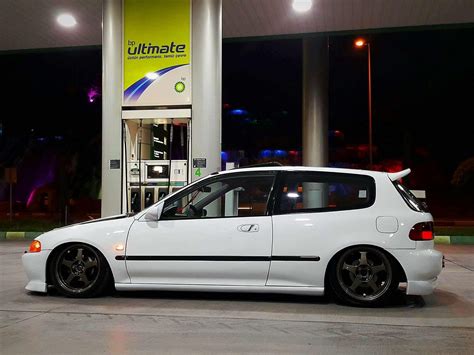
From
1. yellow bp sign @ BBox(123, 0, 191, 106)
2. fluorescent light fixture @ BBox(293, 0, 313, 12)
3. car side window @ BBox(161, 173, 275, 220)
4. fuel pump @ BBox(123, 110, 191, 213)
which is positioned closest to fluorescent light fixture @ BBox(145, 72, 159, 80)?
yellow bp sign @ BBox(123, 0, 191, 106)

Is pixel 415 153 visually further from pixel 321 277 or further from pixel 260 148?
pixel 321 277

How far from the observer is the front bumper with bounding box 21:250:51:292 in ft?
20.5

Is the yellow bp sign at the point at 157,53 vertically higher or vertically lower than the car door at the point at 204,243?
higher

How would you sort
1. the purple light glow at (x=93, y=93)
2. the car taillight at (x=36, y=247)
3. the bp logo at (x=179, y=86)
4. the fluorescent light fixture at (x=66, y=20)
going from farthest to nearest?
the purple light glow at (x=93, y=93)
the fluorescent light fixture at (x=66, y=20)
the bp logo at (x=179, y=86)
the car taillight at (x=36, y=247)

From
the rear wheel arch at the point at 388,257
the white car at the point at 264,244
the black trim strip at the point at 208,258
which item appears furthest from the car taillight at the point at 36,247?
the rear wheel arch at the point at 388,257

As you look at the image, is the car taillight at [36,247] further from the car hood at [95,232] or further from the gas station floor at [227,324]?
the gas station floor at [227,324]

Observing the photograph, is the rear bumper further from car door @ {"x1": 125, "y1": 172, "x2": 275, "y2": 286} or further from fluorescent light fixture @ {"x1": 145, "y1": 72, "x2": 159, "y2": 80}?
fluorescent light fixture @ {"x1": 145, "y1": 72, "x2": 159, "y2": 80}

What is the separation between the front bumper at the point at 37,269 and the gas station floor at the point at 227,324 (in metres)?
0.14

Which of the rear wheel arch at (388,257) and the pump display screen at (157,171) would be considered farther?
the pump display screen at (157,171)

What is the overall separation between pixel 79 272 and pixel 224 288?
1.65 meters

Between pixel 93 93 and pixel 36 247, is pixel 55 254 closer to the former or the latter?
pixel 36 247

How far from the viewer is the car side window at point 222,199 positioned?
239 inches

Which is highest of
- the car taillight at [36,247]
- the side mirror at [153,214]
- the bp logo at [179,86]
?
the bp logo at [179,86]

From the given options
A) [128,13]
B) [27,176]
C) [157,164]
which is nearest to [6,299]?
[157,164]
